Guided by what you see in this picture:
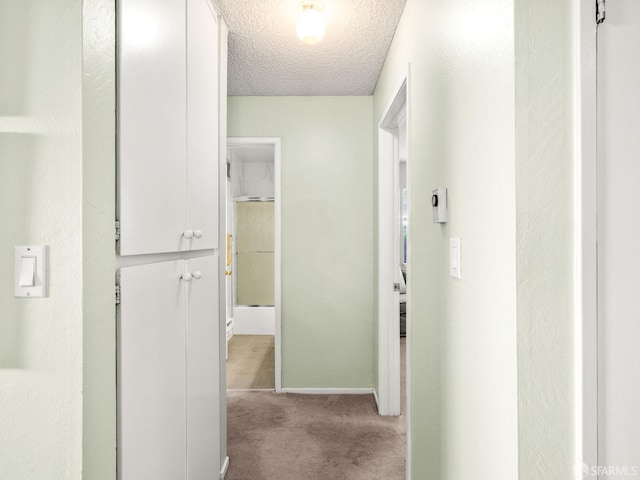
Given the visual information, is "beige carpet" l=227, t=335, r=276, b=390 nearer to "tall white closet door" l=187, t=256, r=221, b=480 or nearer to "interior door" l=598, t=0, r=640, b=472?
"tall white closet door" l=187, t=256, r=221, b=480

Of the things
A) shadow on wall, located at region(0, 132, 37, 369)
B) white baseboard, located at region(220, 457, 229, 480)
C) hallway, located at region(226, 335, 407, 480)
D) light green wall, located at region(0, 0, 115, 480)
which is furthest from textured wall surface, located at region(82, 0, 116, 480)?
hallway, located at region(226, 335, 407, 480)

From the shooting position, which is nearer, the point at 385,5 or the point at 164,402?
the point at 164,402

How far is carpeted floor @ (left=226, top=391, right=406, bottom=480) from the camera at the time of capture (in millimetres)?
2322

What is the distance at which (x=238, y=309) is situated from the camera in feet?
18.2

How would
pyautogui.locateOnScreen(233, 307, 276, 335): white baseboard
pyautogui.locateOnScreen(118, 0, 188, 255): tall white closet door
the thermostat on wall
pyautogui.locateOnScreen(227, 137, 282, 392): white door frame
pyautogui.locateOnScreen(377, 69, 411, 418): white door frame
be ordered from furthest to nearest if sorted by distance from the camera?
pyautogui.locateOnScreen(233, 307, 276, 335): white baseboard < pyautogui.locateOnScreen(227, 137, 282, 392): white door frame < pyautogui.locateOnScreen(377, 69, 411, 418): white door frame < the thermostat on wall < pyautogui.locateOnScreen(118, 0, 188, 255): tall white closet door

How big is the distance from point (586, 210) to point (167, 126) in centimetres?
127

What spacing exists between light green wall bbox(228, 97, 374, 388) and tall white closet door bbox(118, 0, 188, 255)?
1903mm

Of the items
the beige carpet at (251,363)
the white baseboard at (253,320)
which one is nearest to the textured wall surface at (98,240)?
the beige carpet at (251,363)

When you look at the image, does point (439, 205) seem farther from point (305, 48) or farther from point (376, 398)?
point (376, 398)

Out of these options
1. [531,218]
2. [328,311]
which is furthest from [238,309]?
[531,218]

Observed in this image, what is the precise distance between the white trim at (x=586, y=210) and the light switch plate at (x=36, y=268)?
122 centimetres

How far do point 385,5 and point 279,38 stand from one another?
0.66m

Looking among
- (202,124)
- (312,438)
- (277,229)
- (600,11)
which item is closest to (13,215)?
(202,124)

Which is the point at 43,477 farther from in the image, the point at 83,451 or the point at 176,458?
the point at 176,458
